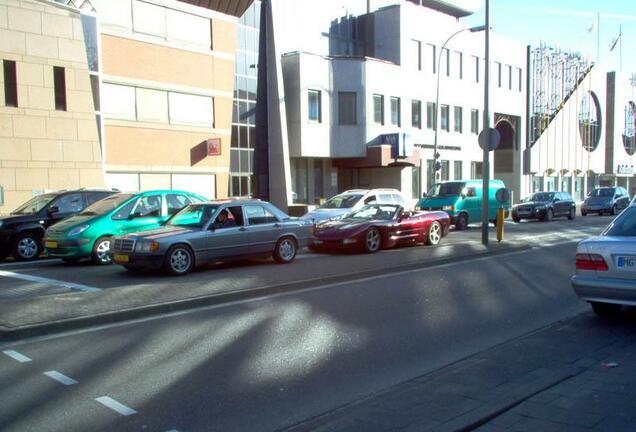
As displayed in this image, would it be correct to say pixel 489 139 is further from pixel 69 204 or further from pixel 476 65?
pixel 476 65

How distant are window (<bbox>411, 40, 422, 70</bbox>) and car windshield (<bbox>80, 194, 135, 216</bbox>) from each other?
91.7 ft

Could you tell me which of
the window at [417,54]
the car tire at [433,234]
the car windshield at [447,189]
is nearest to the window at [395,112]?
the window at [417,54]

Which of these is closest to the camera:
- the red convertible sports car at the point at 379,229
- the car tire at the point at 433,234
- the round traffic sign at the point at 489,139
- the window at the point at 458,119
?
the red convertible sports car at the point at 379,229

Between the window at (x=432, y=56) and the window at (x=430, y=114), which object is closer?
the window at (x=432, y=56)

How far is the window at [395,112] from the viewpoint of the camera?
1438 inches

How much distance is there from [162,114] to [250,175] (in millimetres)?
8151

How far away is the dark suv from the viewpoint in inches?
557

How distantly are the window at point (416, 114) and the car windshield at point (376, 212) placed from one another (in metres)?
23.0

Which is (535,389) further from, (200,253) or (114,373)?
(200,253)

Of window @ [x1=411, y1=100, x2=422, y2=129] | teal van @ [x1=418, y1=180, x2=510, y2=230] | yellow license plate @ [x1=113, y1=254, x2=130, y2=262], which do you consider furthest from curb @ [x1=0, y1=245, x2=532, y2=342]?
window @ [x1=411, y1=100, x2=422, y2=129]

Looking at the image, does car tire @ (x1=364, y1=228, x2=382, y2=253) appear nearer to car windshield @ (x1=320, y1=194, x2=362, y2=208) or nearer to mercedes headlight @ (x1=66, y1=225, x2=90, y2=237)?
car windshield @ (x1=320, y1=194, x2=362, y2=208)

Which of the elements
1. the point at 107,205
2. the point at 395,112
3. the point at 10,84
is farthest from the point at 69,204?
the point at 395,112

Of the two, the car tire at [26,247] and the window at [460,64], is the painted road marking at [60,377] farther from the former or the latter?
the window at [460,64]

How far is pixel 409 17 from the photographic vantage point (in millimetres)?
37688
